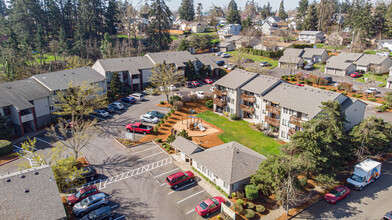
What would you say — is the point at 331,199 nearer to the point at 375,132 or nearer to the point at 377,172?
the point at 377,172

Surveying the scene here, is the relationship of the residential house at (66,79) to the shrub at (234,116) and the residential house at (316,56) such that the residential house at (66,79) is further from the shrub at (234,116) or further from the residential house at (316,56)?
the residential house at (316,56)

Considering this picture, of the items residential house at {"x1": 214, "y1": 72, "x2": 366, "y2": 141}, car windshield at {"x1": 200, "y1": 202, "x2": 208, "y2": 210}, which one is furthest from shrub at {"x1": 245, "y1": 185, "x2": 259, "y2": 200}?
residential house at {"x1": 214, "y1": 72, "x2": 366, "y2": 141}

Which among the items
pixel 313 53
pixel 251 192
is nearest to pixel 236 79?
pixel 251 192

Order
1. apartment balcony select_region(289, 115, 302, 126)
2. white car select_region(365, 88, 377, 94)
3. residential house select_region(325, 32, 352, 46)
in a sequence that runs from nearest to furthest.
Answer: apartment balcony select_region(289, 115, 302, 126) < white car select_region(365, 88, 377, 94) < residential house select_region(325, 32, 352, 46)

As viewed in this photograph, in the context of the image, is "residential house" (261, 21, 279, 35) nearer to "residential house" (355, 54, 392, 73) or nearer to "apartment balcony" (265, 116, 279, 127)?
"residential house" (355, 54, 392, 73)

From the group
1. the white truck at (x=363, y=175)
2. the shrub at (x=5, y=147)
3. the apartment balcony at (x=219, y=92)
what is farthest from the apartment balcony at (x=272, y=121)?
the shrub at (x=5, y=147)

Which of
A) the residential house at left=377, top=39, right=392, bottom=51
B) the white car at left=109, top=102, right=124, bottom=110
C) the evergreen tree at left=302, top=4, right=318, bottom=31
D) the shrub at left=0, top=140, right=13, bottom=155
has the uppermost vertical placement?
the evergreen tree at left=302, top=4, right=318, bottom=31

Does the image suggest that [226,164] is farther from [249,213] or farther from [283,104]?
[283,104]

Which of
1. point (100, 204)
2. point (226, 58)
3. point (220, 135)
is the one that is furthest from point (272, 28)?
point (100, 204)
